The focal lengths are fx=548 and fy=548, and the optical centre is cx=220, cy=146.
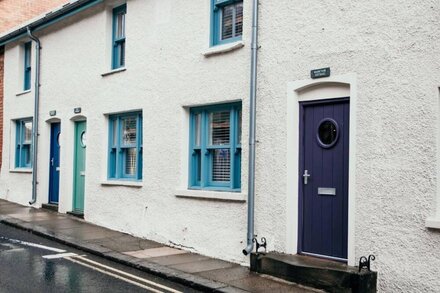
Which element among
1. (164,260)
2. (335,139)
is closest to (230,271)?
(164,260)

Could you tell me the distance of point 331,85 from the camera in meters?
7.85

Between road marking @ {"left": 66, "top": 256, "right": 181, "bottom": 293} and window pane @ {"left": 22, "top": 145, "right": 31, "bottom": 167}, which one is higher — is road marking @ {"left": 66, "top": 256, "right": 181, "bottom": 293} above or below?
below

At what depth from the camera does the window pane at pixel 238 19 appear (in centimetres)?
954

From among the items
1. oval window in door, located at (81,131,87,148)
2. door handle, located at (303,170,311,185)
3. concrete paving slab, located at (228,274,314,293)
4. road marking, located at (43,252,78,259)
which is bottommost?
road marking, located at (43,252,78,259)

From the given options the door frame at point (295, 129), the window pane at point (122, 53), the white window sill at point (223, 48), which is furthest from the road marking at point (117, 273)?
the window pane at point (122, 53)

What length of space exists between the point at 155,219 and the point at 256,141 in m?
3.23

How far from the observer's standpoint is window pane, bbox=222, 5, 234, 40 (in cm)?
975

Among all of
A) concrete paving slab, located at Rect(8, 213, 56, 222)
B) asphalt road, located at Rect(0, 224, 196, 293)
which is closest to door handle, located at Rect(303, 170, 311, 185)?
asphalt road, located at Rect(0, 224, 196, 293)

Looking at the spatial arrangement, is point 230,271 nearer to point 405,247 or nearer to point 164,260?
point 164,260

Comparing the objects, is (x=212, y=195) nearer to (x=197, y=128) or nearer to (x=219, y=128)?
(x=219, y=128)

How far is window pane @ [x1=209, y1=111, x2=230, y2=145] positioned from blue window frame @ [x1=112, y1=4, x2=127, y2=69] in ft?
11.7

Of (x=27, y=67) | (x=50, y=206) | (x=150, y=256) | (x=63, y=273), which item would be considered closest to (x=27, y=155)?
(x=50, y=206)

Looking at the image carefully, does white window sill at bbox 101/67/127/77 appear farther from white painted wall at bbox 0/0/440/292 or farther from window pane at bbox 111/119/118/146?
window pane at bbox 111/119/118/146

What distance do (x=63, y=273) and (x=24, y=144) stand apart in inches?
367
